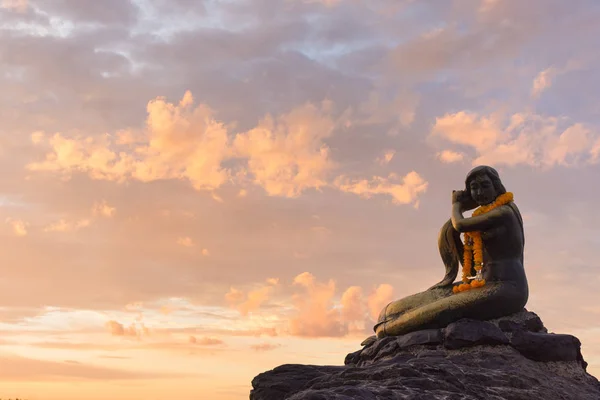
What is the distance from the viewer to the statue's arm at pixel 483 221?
11.7 meters

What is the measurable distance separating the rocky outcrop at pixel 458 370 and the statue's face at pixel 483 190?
197 centimetres

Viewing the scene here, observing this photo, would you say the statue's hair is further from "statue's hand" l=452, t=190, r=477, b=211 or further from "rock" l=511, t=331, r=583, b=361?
"rock" l=511, t=331, r=583, b=361

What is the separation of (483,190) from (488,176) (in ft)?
0.92

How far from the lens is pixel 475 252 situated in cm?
1191

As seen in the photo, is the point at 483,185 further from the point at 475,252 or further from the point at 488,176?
the point at 475,252

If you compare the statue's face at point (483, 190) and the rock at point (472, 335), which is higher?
the statue's face at point (483, 190)

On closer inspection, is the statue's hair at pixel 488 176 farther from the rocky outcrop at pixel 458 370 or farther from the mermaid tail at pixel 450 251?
the rocky outcrop at pixel 458 370

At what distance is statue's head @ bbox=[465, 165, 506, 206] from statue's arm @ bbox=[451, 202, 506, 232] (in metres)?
0.43

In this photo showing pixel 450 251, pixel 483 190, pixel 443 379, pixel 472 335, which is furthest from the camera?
pixel 450 251

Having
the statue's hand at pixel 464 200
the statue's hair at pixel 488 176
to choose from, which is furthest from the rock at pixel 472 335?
the statue's hair at pixel 488 176

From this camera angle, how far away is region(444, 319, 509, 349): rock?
35.6 feet

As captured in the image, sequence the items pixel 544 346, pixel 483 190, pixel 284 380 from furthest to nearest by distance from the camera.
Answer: pixel 483 190, pixel 544 346, pixel 284 380

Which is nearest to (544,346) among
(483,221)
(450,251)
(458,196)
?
(483,221)

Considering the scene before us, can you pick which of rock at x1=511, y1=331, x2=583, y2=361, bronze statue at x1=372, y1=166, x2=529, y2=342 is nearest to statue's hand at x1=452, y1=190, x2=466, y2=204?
bronze statue at x1=372, y1=166, x2=529, y2=342
